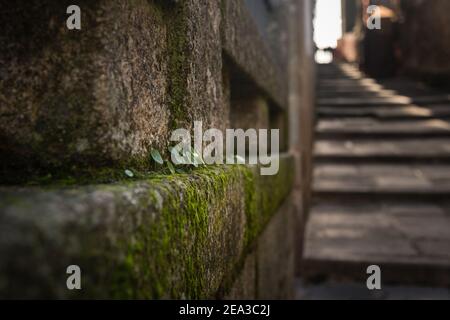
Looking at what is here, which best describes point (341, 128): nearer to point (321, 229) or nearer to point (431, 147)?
point (431, 147)

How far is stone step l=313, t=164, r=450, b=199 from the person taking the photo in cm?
381

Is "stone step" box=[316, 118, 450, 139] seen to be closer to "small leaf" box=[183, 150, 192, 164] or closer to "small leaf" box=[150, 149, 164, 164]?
"small leaf" box=[183, 150, 192, 164]

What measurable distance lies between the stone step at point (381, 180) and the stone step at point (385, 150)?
118 mm

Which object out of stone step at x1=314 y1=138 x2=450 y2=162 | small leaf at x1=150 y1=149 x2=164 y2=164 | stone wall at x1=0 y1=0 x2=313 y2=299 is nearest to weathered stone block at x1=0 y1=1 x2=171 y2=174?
stone wall at x1=0 y1=0 x2=313 y2=299

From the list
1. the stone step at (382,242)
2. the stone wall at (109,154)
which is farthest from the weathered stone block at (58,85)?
the stone step at (382,242)

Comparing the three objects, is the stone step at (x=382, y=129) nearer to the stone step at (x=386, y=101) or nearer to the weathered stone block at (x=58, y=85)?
the stone step at (x=386, y=101)

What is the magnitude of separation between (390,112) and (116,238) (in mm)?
6164

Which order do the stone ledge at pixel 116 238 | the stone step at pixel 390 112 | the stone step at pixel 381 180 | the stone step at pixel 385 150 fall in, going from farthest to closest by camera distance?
the stone step at pixel 390 112 → the stone step at pixel 385 150 → the stone step at pixel 381 180 → the stone ledge at pixel 116 238

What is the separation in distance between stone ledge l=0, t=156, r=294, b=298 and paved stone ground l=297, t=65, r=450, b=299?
192cm

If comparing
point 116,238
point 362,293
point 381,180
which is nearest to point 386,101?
point 381,180

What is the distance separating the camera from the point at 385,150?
476cm

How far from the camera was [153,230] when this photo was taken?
0.58 meters

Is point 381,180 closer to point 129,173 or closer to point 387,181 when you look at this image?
point 387,181

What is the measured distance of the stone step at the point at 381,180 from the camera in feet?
12.5
